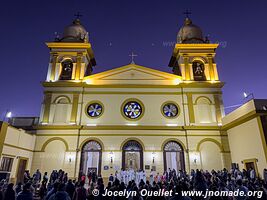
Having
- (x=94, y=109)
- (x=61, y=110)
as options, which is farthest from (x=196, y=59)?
(x=61, y=110)

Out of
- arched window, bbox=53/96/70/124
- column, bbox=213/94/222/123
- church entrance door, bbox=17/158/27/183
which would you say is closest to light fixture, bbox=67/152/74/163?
arched window, bbox=53/96/70/124

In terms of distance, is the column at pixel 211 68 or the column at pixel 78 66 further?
the column at pixel 211 68

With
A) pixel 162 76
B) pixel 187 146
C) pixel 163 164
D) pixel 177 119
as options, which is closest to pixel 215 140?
pixel 187 146

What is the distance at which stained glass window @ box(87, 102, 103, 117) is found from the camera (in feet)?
64.0

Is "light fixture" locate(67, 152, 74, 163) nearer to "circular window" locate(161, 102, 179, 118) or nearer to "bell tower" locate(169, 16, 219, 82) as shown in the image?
"circular window" locate(161, 102, 179, 118)

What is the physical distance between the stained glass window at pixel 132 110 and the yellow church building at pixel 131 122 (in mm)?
99

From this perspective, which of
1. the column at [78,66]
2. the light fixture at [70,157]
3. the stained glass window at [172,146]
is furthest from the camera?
the column at [78,66]

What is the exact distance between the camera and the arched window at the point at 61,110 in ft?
63.2

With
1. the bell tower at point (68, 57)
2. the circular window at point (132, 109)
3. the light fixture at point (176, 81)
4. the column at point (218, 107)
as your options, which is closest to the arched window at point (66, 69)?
the bell tower at point (68, 57)

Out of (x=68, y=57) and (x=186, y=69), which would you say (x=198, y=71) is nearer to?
(x=186, y=69)

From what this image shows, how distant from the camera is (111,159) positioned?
17.8 meters

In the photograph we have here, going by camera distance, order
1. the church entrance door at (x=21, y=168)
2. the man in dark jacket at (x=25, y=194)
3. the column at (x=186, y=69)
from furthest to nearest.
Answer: the column at (x=186, y=69)
the church entrance door at (x=21, y=168)
the man in dark jacket at (x=25, y=194)

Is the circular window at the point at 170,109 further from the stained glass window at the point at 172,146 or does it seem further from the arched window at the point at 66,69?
the arched window at the point at 66,69

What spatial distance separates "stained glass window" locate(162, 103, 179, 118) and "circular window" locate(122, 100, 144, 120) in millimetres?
2324
